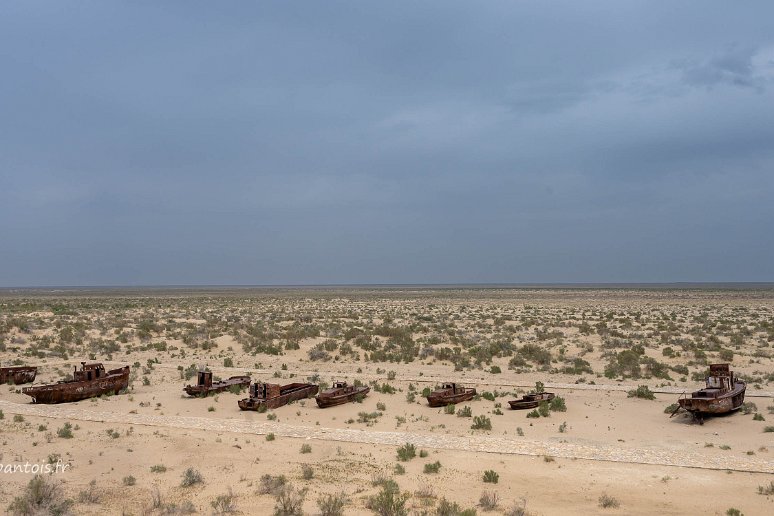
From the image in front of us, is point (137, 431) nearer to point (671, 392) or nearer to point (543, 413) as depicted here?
point (543, 413)

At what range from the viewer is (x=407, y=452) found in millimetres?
13953

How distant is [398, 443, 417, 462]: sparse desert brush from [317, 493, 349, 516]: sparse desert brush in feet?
9.46

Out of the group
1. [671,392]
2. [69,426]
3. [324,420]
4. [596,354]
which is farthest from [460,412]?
[596,354]

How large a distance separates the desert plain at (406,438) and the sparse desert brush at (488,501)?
0.13ft

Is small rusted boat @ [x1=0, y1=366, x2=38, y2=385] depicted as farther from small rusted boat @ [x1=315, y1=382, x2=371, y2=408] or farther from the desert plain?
small rusted boat @ [x1=315, y1=382, x2=371, y2=408]

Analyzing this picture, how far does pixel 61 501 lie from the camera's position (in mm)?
10414

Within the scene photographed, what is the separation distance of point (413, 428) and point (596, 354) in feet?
60.6

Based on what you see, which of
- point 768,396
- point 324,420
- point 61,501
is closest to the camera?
point 61,501

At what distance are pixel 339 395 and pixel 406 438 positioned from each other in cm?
A: 472

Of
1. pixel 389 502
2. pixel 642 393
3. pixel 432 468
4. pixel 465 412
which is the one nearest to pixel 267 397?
pixel 465 412

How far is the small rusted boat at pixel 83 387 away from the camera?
19812mm

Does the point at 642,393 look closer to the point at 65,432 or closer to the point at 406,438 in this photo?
the point at 406,438

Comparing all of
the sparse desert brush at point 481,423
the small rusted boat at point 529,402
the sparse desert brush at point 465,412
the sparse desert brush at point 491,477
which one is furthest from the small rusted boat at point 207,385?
the sparse desert brush at point 491,477

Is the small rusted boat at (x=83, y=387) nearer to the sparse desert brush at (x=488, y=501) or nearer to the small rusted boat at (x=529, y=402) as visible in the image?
the small rusted boat at (x=529, y=402)
